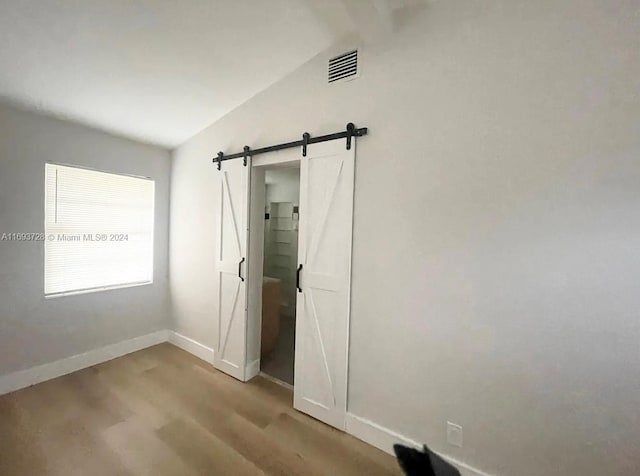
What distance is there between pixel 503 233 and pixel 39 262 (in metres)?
4.08

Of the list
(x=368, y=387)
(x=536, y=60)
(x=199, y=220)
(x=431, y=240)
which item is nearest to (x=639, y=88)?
(x=536, y=60)

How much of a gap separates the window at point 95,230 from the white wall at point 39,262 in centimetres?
10

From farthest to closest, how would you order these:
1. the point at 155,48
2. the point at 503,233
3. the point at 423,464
Answer: 1. the point at 155,48
2. the point at 503,233
3. the point at 423,464

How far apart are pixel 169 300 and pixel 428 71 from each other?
13.2 feet

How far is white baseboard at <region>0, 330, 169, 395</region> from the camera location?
252cm

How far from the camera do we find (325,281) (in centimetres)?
226

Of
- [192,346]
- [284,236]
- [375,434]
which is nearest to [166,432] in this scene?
[192,346]

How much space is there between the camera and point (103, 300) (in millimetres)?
3156

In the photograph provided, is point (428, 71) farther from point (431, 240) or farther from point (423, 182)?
point (431, 240)

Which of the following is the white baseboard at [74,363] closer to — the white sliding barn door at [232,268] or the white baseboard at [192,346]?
the white baseboard at [192,346]

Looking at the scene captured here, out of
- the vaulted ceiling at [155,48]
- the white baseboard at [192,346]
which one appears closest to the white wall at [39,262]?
the vaulted ceiling at [155,48]

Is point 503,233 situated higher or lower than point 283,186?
lower

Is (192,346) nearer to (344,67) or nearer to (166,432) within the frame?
(166,432)

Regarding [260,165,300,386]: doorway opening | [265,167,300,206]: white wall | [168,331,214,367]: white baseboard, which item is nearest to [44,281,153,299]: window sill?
[168,331,214,367]: white baseboard
